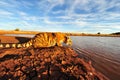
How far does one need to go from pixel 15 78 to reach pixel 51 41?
7.99 m

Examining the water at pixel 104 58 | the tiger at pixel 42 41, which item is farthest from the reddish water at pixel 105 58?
the tiger at pixel 42 41

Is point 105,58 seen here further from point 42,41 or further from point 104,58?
point 42,41

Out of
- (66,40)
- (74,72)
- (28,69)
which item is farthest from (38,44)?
(74,72)

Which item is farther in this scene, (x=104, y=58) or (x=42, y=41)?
(x=42, y=41)

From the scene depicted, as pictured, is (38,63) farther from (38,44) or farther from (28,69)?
(38,44)

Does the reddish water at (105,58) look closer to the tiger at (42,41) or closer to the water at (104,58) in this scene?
the water at (104,58)

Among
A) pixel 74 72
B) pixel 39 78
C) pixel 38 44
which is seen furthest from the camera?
pixel 38 44

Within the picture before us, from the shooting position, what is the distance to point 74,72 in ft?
16.2

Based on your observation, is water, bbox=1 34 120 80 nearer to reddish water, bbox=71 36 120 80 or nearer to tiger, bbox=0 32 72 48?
reddish water, bbox=71 36 120 80

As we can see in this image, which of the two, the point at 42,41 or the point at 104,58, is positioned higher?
the point at 42,41

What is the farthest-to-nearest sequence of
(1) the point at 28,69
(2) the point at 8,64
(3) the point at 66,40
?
1. (3) the point at 66,40
2. (2) the point at 8,64
3. (1) the point at 28,69

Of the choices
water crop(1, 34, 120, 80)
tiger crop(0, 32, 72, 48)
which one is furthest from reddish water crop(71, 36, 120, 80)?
tiger crop(0, 32, 72, 48)

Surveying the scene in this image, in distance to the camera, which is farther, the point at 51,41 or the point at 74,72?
the point at 51,41

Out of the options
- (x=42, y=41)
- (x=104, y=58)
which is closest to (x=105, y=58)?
(x=104, y=58)
